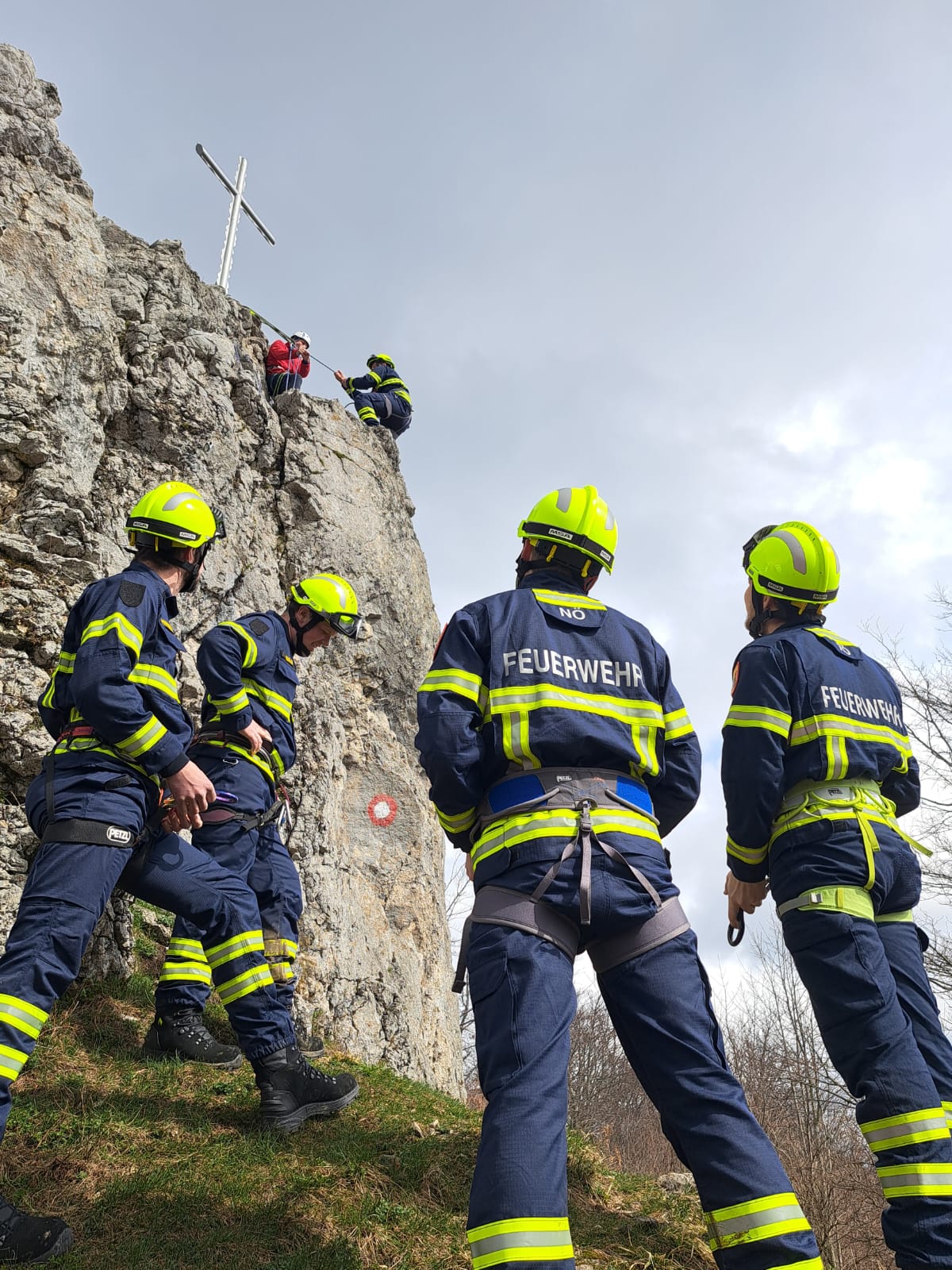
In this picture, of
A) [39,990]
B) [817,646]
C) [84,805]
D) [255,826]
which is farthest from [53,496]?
[817,646]

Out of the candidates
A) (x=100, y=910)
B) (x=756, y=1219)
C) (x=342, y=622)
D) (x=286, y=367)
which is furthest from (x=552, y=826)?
(x=286, y=367)

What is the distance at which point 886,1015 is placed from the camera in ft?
8.95

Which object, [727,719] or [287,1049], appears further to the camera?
[287,1049]

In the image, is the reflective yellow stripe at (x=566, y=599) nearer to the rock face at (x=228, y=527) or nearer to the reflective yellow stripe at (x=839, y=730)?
the reflective yellow stripe at (x=839, y=730)

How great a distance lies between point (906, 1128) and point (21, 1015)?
2817 millimetres

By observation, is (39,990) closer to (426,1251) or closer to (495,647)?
(426,1251)

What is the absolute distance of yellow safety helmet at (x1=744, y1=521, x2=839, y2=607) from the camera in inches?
144

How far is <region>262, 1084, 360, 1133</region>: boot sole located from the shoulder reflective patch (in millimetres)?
2323

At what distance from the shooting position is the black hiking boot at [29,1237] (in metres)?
2.59

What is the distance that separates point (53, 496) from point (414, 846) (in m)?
4.61

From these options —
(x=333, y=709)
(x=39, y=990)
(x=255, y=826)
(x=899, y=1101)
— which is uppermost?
(x=333, y=709)

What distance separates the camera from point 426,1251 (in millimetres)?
3043

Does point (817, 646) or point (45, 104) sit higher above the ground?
point (45, 104)

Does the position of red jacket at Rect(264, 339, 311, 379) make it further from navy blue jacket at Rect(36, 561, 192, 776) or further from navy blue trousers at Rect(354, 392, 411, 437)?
navy blue jacket at Rect(36, 561, 192, 776)
